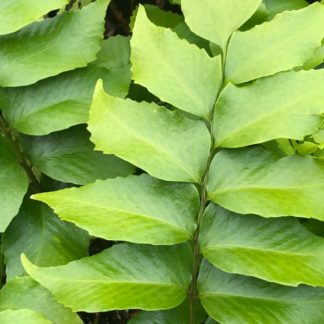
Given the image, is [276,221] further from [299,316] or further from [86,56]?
[86,56]

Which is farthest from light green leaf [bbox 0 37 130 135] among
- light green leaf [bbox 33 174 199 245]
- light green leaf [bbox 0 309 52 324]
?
light green leaf [bbox 0 309 52 324]

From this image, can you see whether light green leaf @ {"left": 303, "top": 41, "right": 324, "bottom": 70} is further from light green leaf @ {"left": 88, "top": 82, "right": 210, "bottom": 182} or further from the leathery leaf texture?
light green leaf @ {"left": 88, "top": 82, "right": 210, "bottom": 182}

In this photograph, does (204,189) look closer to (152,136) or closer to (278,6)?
(152,136)

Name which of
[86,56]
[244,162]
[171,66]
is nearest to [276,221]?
[244,162]

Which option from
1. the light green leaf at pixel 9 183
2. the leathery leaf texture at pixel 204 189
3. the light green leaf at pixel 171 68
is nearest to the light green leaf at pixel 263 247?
the leathery leaf texture at pixel 204 189

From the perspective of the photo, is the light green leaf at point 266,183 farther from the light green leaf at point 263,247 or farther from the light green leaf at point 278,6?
the light green leaf at point 278,6

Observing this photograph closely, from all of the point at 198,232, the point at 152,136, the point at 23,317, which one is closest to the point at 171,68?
the point at 152,136

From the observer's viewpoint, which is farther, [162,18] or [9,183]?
[162,18]
